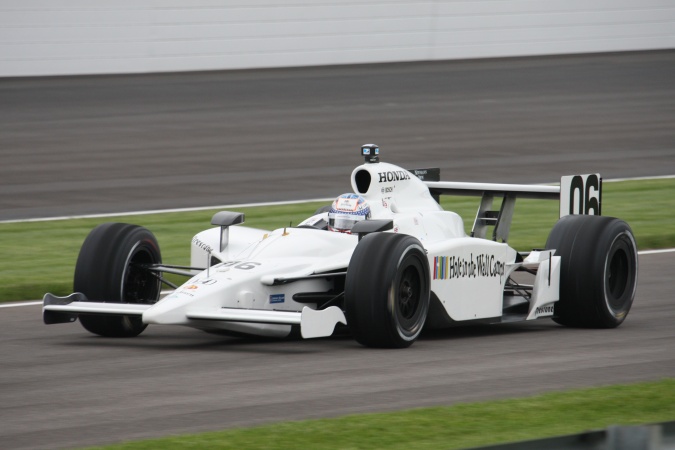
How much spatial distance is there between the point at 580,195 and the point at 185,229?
620cm

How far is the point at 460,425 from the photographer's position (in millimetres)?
6980

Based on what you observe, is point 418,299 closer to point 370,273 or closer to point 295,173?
point 370,273

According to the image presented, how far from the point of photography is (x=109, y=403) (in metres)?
7.64

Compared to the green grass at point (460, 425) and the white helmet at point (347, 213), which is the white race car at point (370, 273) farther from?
the green grass at point (460, 425)

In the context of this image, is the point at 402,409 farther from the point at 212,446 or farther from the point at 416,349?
the point at 416,349

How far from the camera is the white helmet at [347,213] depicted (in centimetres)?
1020

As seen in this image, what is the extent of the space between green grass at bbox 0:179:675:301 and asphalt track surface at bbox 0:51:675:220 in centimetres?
134

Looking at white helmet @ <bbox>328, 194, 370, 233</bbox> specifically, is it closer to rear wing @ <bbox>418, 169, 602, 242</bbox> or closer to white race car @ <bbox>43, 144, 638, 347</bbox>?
white race car @ <bbox>43, 144, 638, 347</bbox>

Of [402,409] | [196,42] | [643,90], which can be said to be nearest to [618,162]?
[643,90]

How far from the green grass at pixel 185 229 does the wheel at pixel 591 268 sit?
4050 millimetres

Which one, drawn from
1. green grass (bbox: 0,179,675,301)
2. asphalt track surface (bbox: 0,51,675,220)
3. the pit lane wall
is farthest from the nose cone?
the pit lane wall

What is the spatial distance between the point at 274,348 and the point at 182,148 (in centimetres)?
1493

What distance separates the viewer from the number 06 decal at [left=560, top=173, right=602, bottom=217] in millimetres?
11211

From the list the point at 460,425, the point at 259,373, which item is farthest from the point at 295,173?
the point at 460,425
